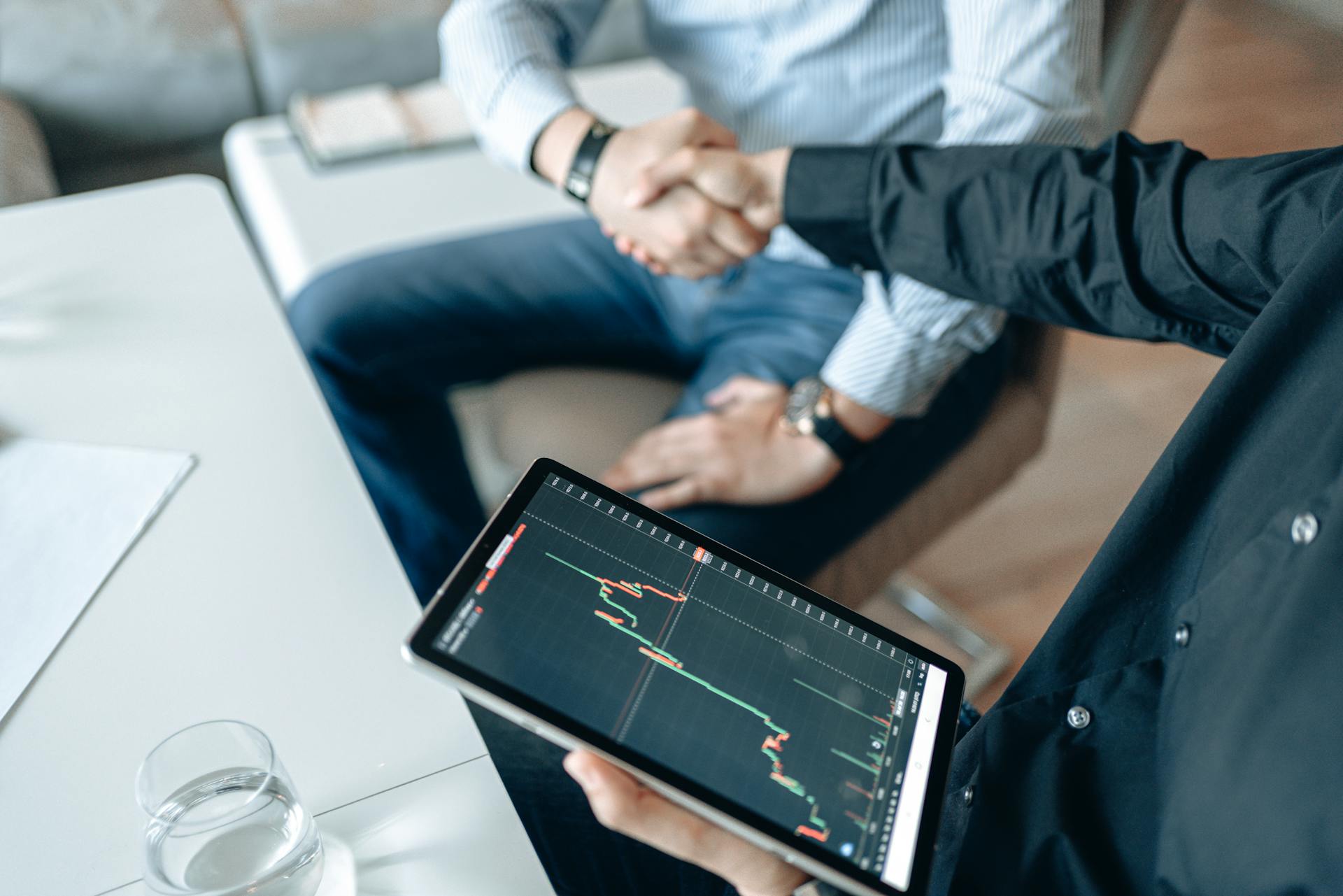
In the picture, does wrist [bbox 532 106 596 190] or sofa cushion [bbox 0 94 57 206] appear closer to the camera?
wrist [bbox 532 106 596 190]

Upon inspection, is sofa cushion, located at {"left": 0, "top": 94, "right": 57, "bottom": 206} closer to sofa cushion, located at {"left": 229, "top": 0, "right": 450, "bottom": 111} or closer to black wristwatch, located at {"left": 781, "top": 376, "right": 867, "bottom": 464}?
sofa cushion, located at {"left": 229, "top": 0, "right": 450, "bottom": 111}

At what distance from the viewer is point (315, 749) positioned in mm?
581

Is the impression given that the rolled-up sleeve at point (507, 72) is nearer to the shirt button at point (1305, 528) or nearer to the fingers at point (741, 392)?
the fingers at point (741, 392)

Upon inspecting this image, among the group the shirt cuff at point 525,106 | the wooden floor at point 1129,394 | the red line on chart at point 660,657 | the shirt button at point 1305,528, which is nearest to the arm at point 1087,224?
the wooden floor at point 1129,394

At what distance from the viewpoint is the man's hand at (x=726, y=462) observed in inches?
37.1

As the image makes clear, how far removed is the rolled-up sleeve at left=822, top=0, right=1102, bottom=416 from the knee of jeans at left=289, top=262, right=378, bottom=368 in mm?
513

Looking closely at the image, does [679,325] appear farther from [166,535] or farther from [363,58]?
[363,58]

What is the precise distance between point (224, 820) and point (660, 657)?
226 mm

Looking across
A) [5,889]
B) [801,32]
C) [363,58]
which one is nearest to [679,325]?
[801,32]

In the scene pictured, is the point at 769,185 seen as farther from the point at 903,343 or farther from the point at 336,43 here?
the point at 336,43

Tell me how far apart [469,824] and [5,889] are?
235 mm

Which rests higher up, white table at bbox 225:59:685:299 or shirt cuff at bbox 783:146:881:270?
shirt cuff at bbox 783:146:881:270

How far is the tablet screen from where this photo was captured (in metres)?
0.50

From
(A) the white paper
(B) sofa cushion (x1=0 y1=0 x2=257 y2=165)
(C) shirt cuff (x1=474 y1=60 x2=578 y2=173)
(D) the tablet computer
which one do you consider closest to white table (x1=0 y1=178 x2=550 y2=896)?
(A) the white paper
